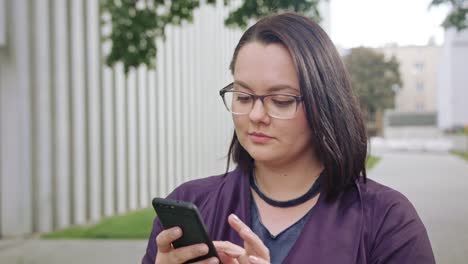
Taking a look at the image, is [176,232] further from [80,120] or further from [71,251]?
[80,120]

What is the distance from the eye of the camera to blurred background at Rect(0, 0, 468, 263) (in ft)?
19.9

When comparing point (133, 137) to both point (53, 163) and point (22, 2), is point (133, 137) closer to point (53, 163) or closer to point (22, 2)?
point (53, 163)

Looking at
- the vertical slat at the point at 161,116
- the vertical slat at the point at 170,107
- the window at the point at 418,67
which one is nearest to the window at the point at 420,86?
the window at the point at 418,67

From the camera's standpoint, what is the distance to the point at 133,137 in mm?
9922

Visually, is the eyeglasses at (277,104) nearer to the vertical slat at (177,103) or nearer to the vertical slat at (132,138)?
the vertical slat at (132,138)

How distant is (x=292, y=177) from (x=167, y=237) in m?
0.40

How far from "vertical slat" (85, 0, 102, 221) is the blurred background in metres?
0.02

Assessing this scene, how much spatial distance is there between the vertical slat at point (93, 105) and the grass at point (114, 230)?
0.46m

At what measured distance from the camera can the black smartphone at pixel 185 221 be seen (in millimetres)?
1260

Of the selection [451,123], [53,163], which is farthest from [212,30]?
[451,123]

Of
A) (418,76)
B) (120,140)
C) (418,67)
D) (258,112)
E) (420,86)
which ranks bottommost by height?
(120,140)

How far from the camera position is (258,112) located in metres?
1.43

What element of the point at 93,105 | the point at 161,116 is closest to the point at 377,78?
the point at 161,116

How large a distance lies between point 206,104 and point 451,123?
22.0m
